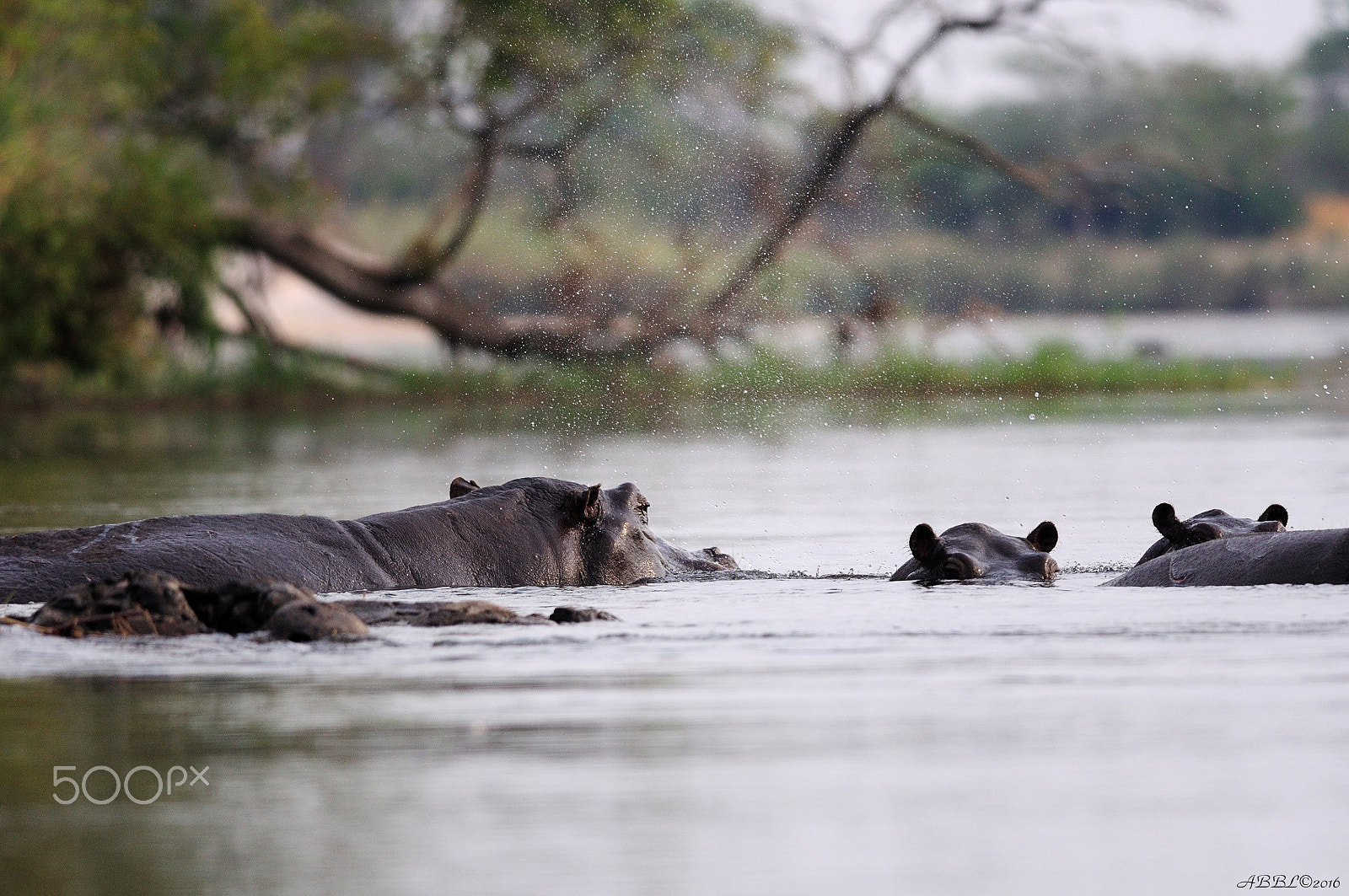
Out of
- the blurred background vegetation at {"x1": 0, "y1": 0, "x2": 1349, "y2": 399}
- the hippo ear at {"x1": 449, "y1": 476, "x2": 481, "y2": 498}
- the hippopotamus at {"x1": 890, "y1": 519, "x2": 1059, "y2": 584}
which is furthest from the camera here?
the blurred background vegetation at {"x1": 0, "y1": 0, "x2": 1349, "y2": 399}

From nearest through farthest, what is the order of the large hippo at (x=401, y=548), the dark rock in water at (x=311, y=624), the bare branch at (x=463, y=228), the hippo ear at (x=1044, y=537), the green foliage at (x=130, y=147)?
the dark rock in water at (x=311, y=624) < the large hippo at (x=401, y=548) < the hippo ear at (x=1044, y=537) < the green foliage at (x=130, y=147) < the bare branch at (x=463, y=228)

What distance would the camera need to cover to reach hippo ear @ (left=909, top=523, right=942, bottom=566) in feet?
28.6

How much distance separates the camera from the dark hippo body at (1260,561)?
26.5 feet

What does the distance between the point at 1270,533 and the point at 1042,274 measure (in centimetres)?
2149

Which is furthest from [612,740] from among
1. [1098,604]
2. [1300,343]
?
[1300,343]

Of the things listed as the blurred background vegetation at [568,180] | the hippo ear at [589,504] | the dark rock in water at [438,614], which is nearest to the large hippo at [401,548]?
the hippo ear at [589,504]

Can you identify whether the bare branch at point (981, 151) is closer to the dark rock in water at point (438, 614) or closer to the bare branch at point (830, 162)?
the bare branch at point (830, 162)

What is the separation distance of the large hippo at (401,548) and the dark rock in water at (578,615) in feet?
3.78

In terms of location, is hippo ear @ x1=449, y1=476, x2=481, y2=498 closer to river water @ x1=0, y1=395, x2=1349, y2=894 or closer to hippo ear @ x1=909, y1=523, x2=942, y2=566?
river water @ x1=0, y1=395, x2=1349, y2=894

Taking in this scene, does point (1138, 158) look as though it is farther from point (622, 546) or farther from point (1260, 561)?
point (1260, 561)

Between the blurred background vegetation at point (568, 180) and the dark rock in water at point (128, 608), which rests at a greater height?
the blurred background vegetation at point (568, 180)

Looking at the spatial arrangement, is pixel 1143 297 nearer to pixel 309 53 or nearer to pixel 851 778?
pixel 309 53

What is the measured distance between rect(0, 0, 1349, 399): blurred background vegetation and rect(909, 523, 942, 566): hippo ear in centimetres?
1581

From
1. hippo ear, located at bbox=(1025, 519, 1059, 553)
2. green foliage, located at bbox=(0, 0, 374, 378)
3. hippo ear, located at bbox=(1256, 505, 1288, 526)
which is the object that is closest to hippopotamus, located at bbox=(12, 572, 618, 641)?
hippo ear, located at bbox=(1025, 519, 1059, 553)
